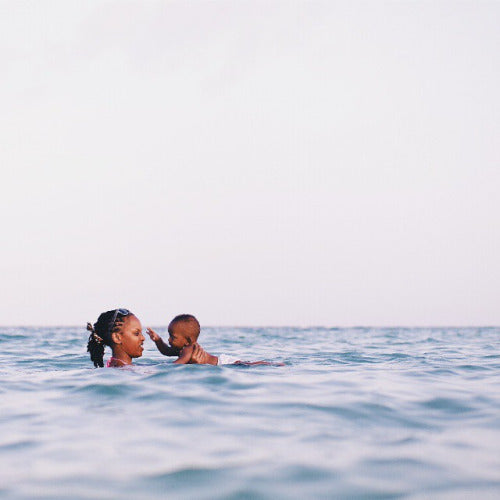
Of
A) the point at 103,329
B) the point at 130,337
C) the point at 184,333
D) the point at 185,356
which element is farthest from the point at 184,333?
the point at 103,329

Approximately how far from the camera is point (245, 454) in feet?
13.0

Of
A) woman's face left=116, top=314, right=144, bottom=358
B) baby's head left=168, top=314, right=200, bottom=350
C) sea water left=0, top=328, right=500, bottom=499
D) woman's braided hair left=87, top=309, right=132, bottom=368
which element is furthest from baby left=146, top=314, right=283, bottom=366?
sea water left=0, top=328, right=500, bottom=499

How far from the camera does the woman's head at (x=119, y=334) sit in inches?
329

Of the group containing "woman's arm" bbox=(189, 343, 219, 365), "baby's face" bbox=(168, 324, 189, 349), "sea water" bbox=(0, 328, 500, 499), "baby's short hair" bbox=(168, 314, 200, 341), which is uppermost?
"baby's short hair" bbox=(168, 314, 200, 341)

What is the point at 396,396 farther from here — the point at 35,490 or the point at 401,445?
the point at 35,490

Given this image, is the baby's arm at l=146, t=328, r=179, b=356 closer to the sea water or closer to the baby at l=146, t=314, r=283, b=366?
the baby at l=146, t=314, r=283, b=366

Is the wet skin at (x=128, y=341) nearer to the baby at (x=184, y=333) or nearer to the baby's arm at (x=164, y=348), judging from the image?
the baby at (x=184, y=333)

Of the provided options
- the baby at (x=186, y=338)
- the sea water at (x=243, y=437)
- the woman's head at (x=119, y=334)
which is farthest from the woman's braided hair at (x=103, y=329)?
the sea water at (x=243, y=437)

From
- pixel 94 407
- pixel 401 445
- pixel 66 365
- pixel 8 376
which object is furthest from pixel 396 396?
pixel 66 365

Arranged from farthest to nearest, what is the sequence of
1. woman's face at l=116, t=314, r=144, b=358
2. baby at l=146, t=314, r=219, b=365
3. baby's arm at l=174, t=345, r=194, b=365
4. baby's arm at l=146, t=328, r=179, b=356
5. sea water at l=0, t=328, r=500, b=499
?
baby's arm at l=146, t=328, r=179, b=356 → baby at l=146, t=314, r=219, b=365 → woman's face at l=116, t=314, r=144, b=358 → baby's arm at l=174, t=345, r=194, b=365 → sea water at l=0, t=328, r=500, b=499

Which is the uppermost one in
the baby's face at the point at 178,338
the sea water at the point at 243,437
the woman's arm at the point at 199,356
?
the baby's face at the point at 178,338

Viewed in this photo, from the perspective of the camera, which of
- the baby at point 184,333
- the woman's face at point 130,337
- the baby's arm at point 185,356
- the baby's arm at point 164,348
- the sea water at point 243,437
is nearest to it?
the sea water at point 243,437

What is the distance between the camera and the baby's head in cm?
866

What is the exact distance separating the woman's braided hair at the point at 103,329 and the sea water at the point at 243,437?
1.03 meters
